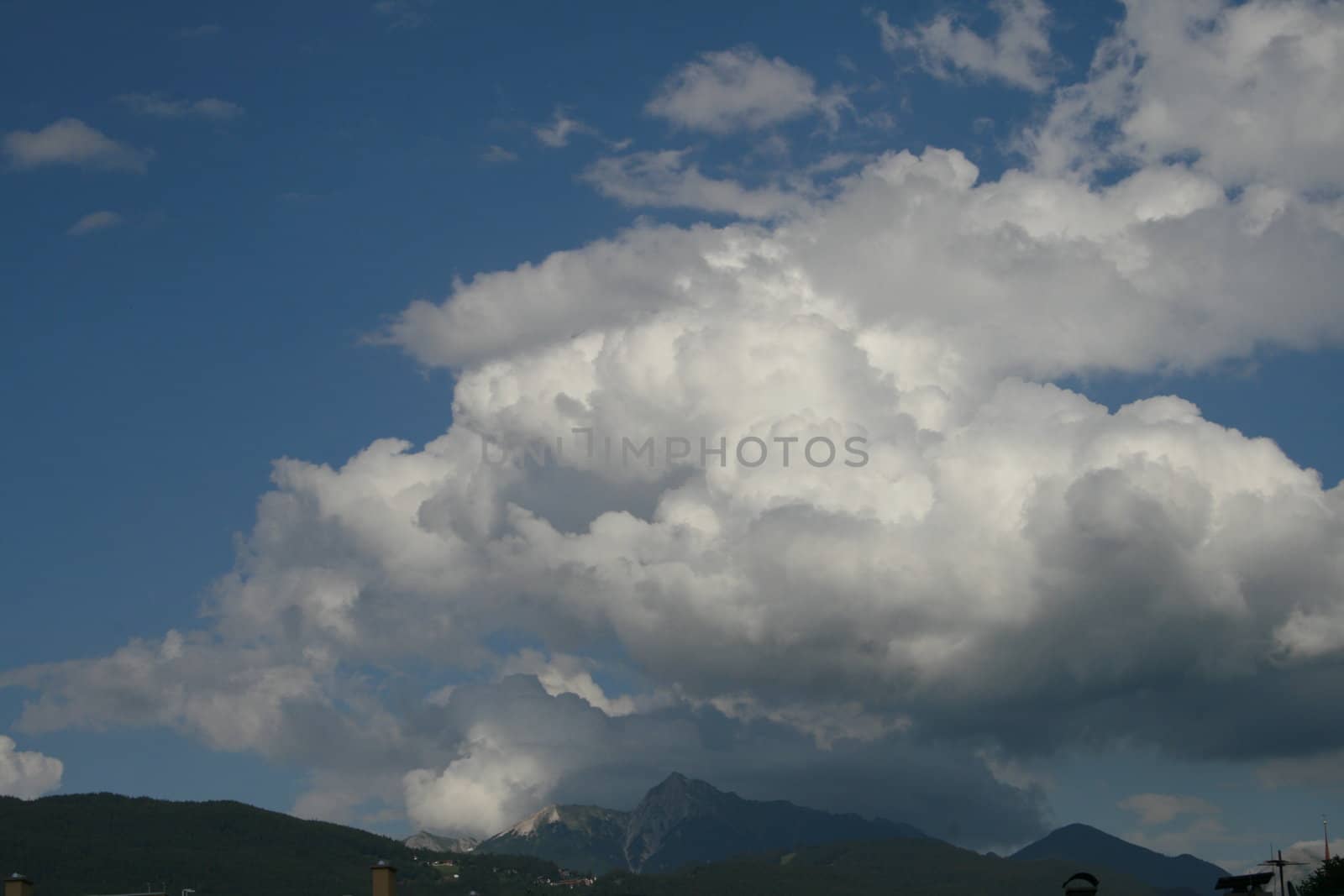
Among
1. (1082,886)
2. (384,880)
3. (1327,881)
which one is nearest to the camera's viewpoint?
(1082,886)

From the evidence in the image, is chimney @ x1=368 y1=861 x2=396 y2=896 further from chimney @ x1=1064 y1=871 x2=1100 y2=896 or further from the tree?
the tree

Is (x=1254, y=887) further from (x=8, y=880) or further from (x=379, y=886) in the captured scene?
(x=8, y=880)

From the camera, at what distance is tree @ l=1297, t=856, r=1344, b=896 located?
133500 mm

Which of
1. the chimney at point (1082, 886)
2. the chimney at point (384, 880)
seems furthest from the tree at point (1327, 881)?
the chimney at point (384, 880)

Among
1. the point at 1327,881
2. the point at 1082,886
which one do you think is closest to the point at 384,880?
the point at 1082,886

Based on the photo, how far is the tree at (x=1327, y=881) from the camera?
438 feet

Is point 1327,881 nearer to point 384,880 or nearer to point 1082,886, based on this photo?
point 1082,886

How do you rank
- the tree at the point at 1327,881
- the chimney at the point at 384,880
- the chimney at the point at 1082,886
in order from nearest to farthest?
the chimney at the point at 1082,886
the chimney at the point at 384,880
the tree at the point at 1327,881

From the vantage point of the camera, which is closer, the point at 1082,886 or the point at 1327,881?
the point at 1082,886

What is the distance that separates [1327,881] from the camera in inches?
5463

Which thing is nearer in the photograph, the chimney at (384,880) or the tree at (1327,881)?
the chimney at (384,880)

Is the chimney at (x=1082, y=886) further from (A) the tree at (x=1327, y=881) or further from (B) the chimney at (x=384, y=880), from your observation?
(A) the tree at (x=1327, y=881)

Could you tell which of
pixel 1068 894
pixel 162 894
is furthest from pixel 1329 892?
pixel 162 894

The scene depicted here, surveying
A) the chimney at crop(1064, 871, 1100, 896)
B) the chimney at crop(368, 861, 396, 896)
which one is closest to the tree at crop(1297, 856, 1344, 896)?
the chimney at crop(1064, 871, 1100, 896)
